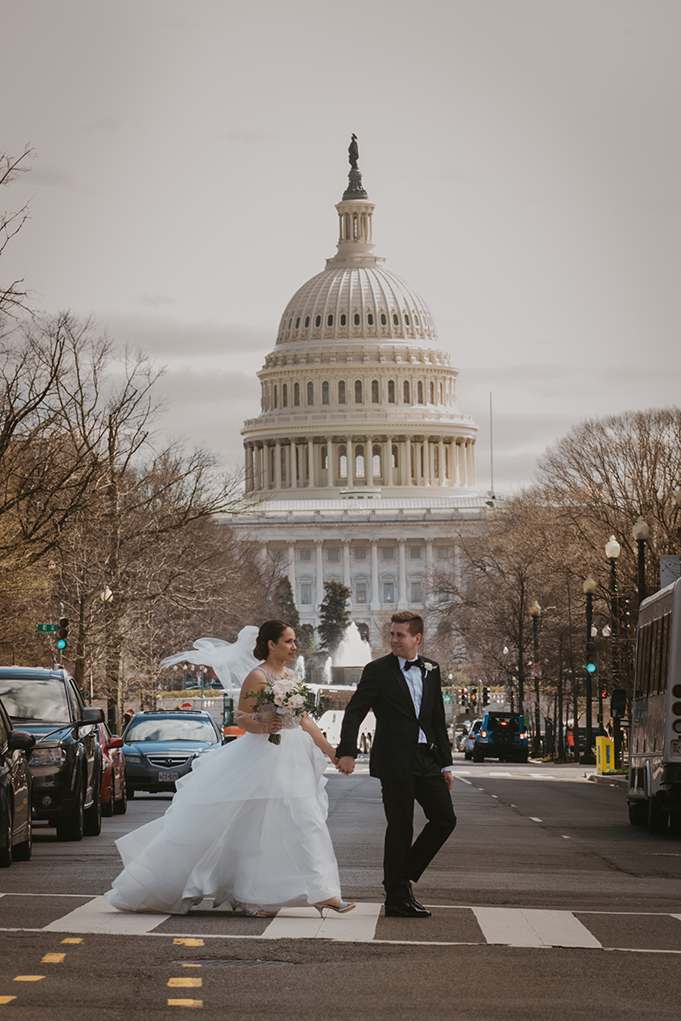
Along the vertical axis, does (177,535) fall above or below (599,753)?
above

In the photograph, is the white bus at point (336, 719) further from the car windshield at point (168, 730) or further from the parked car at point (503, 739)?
the car windshield at point (168, 730)

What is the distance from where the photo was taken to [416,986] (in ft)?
28.3

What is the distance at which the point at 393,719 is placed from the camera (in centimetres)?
1148

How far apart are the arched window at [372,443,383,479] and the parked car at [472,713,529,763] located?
126194 mm

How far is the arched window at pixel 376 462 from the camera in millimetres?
190500

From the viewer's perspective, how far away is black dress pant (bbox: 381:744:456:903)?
11406 mm

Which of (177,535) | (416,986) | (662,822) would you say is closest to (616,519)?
(177,535)

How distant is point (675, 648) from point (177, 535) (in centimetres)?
4176

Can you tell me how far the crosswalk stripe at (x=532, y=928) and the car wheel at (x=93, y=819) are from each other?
864 cm

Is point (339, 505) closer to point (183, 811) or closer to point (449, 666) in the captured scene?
point (449, 666)

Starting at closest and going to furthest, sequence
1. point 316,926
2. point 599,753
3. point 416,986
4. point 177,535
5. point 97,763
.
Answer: point 416,986, point 316,926, point 97,763, point 599,753, point 177,535

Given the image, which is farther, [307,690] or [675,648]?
[675,648]

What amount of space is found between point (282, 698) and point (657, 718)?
1173cm

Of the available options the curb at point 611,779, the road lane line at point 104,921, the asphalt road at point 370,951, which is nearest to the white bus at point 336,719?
the curb at point 611,779
